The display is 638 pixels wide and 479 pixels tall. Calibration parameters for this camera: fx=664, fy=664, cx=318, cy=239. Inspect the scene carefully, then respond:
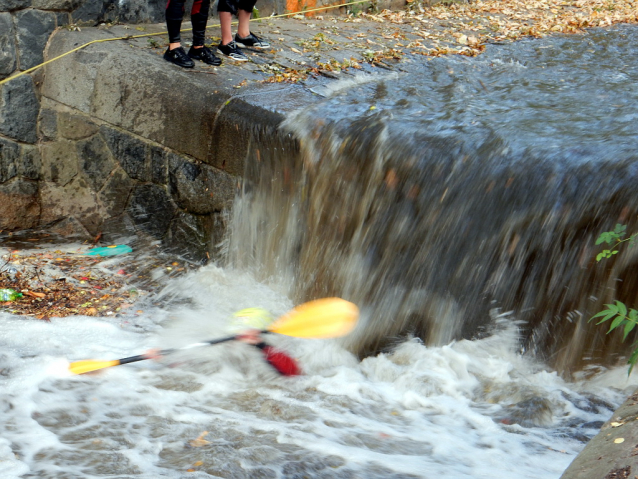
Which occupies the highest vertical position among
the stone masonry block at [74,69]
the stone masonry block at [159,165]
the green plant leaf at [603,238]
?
the stone masonry block at [74,69]

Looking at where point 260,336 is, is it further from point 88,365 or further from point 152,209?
point 152,209

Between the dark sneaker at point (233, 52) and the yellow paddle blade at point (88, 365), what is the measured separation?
2.42 m

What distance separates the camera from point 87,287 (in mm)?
3775

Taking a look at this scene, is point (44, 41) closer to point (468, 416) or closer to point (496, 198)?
point (496, 198)

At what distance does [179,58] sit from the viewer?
415 centimetres

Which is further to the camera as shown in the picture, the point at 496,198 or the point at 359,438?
the point at 496,198

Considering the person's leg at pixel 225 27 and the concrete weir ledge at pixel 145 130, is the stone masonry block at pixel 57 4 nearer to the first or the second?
the concrete weir ledge at pixel 145 130

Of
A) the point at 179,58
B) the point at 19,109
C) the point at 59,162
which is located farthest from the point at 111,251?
the point at 179,58

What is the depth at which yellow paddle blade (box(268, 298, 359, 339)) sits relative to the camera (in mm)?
3072

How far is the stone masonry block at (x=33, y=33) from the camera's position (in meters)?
4.30

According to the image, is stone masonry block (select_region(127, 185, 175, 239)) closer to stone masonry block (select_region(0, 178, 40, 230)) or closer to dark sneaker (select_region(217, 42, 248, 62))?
stone masonry block (select_region(0, 178, 40, 230))

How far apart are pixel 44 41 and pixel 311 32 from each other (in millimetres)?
2135

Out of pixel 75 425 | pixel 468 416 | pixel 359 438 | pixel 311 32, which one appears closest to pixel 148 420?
pixel 75 425

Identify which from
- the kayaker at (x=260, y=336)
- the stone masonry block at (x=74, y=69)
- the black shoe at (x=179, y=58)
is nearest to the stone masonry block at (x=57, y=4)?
the stone masonry block at (x=74, y=69)
